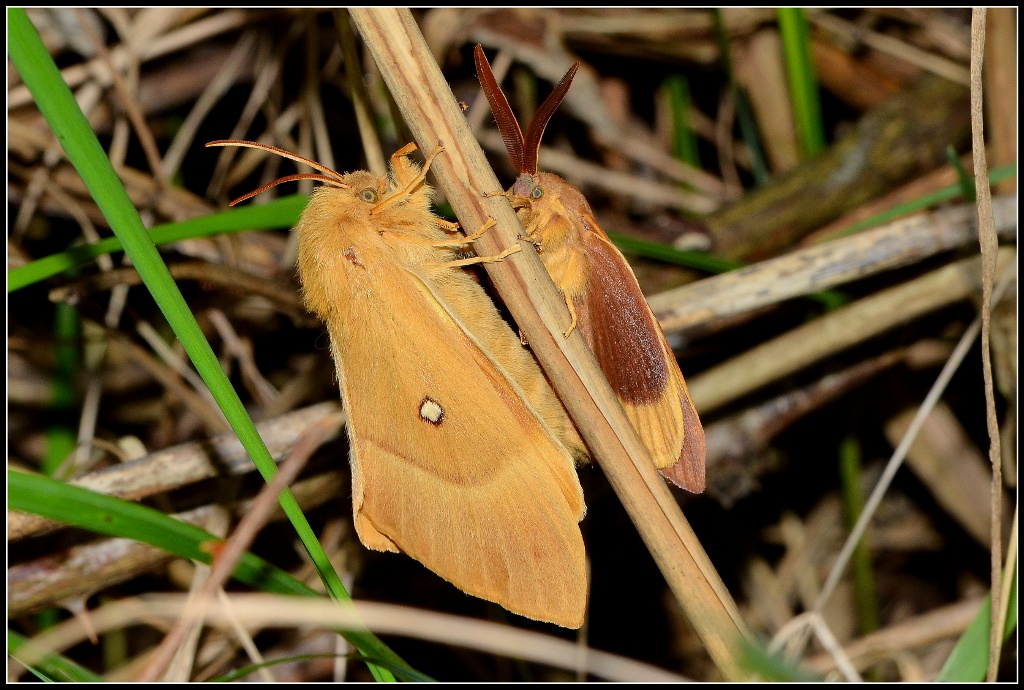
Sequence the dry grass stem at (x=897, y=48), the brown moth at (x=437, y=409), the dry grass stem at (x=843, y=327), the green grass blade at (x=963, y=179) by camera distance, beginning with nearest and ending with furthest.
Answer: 1. the brown moth at (x=437, y=409)
2. the green grass blade at (x=963, y=179)
3. the dry grass stem at (x=843, y=327)
4. the dry grass stem at (x=897, y=48)

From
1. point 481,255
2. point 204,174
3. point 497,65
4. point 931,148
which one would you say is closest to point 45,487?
point 481,255

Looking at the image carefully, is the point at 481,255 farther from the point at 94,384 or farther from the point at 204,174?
the point at 204,174

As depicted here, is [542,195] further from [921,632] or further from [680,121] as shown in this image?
[921,632]

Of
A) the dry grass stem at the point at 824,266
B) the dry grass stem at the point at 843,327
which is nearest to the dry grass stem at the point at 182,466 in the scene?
the dry grass stem at the point at 824,266

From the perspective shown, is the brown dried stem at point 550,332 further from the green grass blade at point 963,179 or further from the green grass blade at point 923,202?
the green grass blade at point 963,179

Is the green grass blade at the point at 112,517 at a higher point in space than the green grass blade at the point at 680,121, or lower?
lower

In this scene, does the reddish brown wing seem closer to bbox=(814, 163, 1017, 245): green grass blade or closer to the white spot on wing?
the white spot on wing

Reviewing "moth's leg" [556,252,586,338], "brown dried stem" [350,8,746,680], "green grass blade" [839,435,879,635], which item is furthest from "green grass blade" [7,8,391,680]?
"green grass blade" [839,435,879,635]
